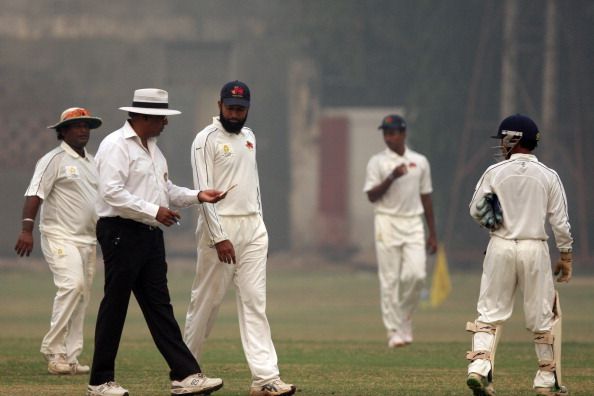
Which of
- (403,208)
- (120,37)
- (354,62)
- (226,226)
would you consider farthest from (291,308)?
(120,37)

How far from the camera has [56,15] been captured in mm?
34281

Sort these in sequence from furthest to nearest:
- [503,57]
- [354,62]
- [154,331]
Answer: [354,62]
[503,57]
[154,331]

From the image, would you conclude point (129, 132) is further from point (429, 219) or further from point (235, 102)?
point (429, 219)

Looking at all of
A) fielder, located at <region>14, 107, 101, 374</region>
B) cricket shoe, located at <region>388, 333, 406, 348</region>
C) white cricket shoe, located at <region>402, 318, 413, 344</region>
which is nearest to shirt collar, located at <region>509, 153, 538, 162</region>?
fielder, located at <region>14, 107, 101, 374</region>

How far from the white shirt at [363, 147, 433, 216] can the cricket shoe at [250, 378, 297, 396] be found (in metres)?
5.94

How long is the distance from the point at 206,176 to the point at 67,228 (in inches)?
105

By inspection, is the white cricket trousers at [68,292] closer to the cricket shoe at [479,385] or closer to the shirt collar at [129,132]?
the shirt collar at [129,132]

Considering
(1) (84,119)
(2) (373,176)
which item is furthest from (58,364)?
(2) (373,176)

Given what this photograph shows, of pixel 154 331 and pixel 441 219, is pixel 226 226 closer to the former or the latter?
pixel 154 331

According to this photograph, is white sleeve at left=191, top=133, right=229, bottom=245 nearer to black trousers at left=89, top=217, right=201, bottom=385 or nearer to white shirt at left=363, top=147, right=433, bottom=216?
black trousers at left=89, top=217, right=201, bottom=385

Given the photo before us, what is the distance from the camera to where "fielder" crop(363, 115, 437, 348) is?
1491cm

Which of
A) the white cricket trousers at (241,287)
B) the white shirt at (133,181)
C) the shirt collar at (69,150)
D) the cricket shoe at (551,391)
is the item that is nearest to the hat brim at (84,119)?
the shirt collar at (69,150)

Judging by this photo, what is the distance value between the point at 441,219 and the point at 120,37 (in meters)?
9.71

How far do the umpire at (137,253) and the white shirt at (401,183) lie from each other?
592cm
